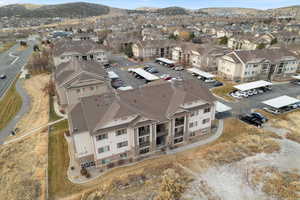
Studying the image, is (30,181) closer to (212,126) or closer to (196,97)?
(196,97)

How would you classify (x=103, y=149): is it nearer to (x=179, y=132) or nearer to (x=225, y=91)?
(x=179, y=132)

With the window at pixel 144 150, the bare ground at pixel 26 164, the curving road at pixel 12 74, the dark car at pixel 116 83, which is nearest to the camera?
A: the bare ground at pixel 26 164

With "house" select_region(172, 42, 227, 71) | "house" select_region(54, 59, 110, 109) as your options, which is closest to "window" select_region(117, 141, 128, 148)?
"house" select_region(54, 59, 110, 109)

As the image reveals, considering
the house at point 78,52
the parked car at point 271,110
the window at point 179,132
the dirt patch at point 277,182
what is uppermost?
the house at point 78,52

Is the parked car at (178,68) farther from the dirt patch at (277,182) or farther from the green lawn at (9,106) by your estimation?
the green lawn at (9,106)

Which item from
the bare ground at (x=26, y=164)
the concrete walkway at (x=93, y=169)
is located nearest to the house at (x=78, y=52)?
the bare ground at (x=26, y=164)

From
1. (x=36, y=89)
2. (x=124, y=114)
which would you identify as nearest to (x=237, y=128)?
(x=124, y=114)

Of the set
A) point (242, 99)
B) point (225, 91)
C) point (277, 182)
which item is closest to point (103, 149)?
point (277, 182)
